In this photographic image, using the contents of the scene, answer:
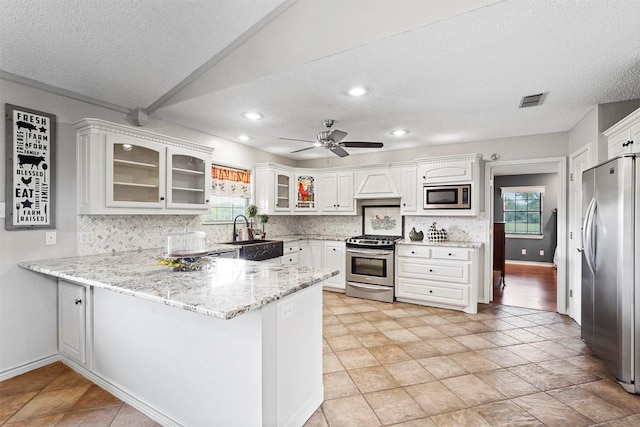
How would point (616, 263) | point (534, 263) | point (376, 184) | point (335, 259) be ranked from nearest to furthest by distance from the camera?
point (616, 263) < point (376, 184) < point (335, 259) < point (534, 263)

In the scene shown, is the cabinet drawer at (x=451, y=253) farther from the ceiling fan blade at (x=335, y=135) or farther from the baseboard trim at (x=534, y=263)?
the baseboard trim at (x=534, y=263)

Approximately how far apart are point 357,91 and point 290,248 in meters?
2.85

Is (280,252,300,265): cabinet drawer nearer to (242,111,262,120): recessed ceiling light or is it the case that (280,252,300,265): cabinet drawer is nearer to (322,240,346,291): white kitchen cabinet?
(322,240,346,291): white kitchen cabinet

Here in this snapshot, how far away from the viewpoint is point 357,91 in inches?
106

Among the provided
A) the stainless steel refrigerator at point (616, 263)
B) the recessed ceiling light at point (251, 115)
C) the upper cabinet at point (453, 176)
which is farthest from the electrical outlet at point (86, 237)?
the stainless steel refrigerator at point (616, 263)

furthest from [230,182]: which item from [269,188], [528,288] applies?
[528,288]

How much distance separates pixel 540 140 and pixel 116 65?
16.2 feet

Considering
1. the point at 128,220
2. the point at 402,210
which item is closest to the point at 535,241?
the point at 402,210

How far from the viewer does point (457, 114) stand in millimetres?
3338

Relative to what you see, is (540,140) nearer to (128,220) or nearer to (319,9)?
(319,9)

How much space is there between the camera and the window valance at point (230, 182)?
4.27m

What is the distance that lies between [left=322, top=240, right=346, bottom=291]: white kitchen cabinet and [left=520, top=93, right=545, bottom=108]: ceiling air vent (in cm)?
306

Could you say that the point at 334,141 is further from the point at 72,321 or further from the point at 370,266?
the point at 72,321

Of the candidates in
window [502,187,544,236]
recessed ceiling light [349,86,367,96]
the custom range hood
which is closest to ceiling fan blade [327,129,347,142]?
recessed ceiling light [349,86,367,96]
